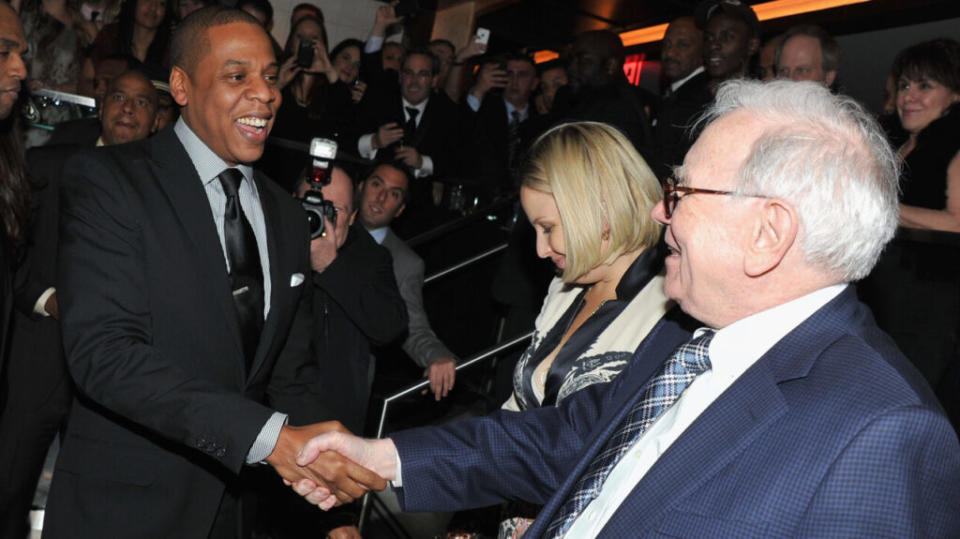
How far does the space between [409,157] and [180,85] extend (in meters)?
3.42

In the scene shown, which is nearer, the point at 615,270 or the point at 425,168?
the point at 615,270

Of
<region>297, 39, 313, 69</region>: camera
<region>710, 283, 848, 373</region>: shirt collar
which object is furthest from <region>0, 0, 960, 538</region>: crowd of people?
<region>297, 39, 313, 69</region>: camera

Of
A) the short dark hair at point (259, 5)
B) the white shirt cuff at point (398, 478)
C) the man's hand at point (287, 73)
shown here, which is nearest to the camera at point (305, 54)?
the man's hand at point (287, 73)

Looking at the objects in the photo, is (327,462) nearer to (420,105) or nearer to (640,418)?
(640,418)

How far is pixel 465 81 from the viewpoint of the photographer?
1058 cm

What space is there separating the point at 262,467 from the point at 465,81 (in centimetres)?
838

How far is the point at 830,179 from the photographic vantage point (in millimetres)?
1524

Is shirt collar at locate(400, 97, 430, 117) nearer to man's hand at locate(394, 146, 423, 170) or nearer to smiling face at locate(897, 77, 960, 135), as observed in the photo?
man's hand at locate(394, 146, 423, 170)

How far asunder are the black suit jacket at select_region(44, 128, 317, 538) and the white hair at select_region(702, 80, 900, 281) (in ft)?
4.50

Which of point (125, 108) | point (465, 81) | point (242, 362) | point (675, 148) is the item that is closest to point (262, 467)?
point (242, 362)

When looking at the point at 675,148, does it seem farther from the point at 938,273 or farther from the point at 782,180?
the point at 782,180

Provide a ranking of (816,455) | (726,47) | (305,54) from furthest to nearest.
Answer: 1. (305,54)
2. (726,47)
3. (816,455)

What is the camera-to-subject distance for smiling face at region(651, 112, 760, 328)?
163cm

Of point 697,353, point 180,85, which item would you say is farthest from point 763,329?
point 180,85
